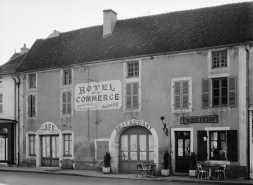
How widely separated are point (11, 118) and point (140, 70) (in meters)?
10.9

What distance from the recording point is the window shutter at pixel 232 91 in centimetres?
2131

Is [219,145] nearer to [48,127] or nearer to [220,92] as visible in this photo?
[220,92]

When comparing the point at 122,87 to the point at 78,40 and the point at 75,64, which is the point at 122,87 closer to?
the point at 75,64

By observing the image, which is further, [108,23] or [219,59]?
[108,23]

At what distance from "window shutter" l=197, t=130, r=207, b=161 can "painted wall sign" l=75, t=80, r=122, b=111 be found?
5313mm

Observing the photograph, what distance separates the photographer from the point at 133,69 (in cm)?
2488

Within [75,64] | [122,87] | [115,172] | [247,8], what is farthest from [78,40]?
[247,8]

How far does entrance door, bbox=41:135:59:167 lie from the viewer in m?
28.0

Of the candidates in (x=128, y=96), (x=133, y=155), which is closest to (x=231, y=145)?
(x=133, y=155)

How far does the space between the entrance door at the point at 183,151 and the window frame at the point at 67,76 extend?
826 cm

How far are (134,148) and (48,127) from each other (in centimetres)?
651

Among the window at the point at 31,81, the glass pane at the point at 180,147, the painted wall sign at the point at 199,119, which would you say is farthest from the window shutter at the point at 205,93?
the window at the point at 31,81

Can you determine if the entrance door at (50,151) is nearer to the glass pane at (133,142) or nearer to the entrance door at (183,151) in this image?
the glass pane at (133,142)

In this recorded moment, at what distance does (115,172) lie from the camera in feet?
81.6
